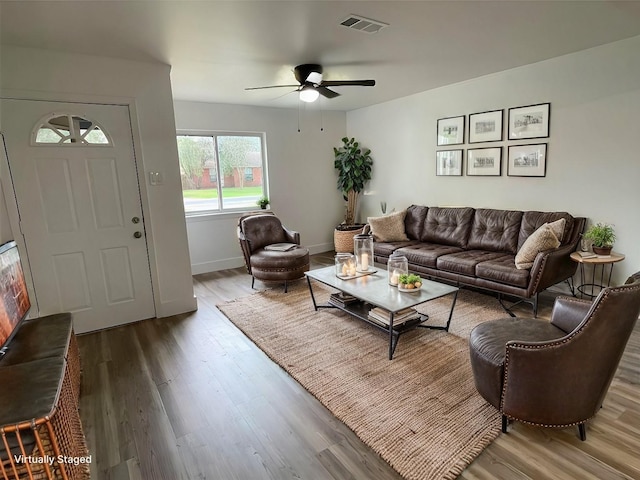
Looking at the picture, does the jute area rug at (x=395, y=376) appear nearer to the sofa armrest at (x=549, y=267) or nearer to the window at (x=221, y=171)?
the sofa armrest at (x=549, y=267)

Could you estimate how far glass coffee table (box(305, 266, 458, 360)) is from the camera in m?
2.68

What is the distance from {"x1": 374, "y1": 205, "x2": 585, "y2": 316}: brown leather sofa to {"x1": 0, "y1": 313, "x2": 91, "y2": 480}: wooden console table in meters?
3.46

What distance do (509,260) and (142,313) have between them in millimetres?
3879

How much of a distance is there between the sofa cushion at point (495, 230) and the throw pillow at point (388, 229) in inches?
35.9

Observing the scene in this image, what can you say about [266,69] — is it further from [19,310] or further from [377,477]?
[377,477]

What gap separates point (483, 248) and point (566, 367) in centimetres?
265

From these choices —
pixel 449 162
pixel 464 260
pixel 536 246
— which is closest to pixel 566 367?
pixel 536 246

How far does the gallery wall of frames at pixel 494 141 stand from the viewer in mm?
3855

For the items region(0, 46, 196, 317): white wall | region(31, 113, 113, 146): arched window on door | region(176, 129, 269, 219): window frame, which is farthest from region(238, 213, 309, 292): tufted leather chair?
region(31, 113, 113, 146): arched window on door

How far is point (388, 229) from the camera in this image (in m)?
4.81

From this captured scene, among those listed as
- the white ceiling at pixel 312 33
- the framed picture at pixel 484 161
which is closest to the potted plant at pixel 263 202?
Result: the white ceiling at pixel 312 33

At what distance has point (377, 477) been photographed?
1657 mm

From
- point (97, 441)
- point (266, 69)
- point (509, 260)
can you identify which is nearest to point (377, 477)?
point (97, 441)

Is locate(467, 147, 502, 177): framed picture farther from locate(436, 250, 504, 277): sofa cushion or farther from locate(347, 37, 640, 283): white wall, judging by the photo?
locate(436, 250, 504, 277): sofa cushion
